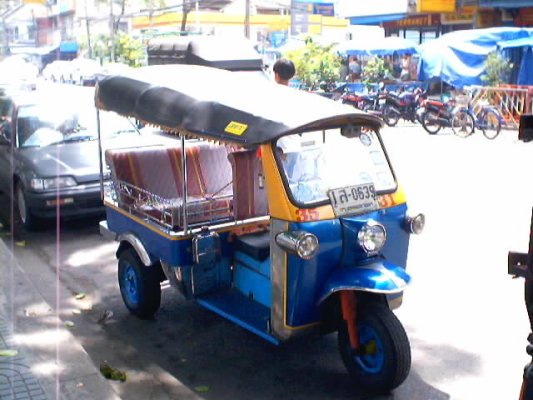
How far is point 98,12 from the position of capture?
33125 mm

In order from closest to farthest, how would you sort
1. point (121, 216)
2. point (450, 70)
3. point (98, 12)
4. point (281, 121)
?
point (281, 121) < point (121, 216) < point (450, 70) < point (98, 12)

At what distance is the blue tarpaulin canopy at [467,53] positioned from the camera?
18.5 m

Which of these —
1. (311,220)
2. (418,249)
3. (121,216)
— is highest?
(311,220)

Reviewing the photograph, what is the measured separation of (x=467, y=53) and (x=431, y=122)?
385 cm

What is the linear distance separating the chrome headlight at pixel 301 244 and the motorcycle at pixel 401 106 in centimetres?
1463

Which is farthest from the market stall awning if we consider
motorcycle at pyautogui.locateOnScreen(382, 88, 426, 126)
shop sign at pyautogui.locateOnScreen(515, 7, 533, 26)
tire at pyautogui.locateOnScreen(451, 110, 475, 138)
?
tire at pyautogui.locateOnScreen(451, 110, 475, 138)

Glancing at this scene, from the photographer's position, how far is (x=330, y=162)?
14.3ft

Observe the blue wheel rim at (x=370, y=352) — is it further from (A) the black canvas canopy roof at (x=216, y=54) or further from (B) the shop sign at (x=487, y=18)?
(B) the shop sign at (x=487, y=18)

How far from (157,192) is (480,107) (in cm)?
1225

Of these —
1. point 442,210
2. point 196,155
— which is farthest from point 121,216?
point 442,210

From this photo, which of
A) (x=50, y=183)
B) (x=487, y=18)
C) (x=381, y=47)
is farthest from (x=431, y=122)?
(x=50, y=183)

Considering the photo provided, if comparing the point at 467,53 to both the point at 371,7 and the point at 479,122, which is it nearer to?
the point at 479,122

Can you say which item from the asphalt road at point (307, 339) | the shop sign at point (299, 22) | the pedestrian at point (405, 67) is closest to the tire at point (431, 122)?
the asphalt road at point (307, 339)

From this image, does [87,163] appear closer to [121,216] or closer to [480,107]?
[121,216]
